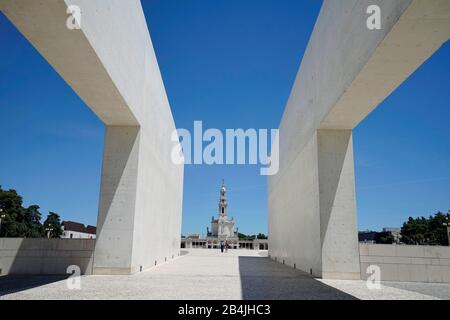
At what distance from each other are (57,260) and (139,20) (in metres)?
8.14

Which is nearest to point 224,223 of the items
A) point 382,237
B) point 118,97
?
point 382,237

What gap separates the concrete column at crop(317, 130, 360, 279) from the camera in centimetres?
1112

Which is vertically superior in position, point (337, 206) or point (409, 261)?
point (337, 206)

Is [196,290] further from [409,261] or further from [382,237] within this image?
[382,237]

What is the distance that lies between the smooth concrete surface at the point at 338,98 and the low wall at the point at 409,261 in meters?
0.79

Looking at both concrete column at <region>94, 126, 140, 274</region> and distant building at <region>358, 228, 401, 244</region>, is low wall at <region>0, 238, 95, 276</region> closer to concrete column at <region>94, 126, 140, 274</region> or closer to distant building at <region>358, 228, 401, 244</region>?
concrete column at <region>94, 126, 140, 274</region>

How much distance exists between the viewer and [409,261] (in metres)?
11.6

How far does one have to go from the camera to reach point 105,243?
11.1 metres

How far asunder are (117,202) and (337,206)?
7.11 m

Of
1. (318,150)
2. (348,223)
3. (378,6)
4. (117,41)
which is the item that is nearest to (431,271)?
(348,223)

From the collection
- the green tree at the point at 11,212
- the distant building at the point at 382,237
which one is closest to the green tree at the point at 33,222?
the green tree at the point at 11,212
